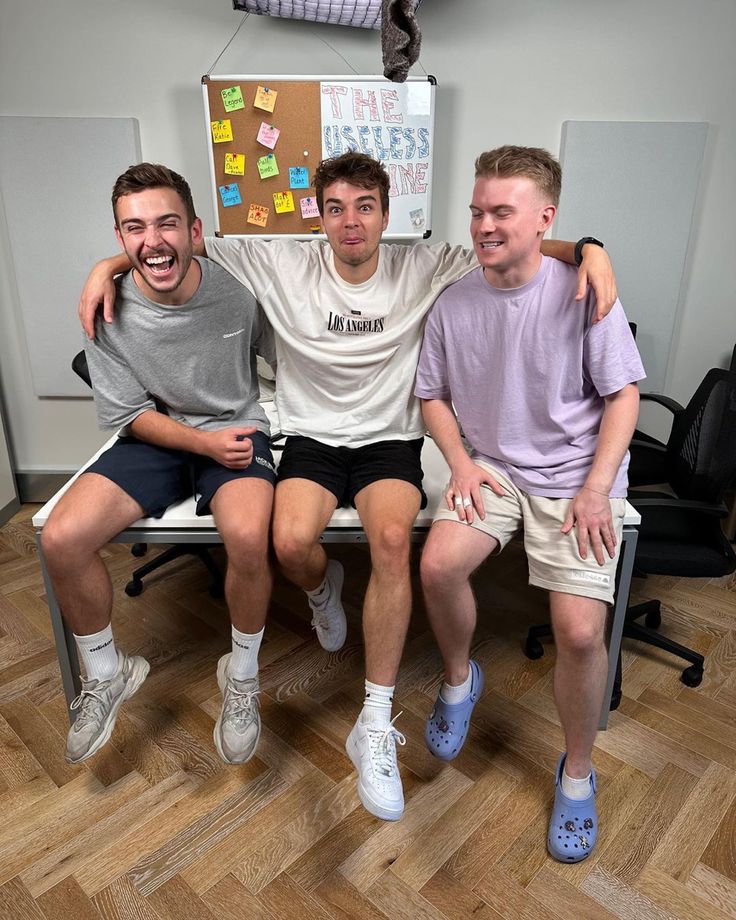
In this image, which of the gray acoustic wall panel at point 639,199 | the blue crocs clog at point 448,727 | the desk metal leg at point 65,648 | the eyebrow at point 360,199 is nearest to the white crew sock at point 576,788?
the blue crocs clog at point 448,727

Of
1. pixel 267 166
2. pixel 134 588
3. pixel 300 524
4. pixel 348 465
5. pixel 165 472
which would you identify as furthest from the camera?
pixel 267 166

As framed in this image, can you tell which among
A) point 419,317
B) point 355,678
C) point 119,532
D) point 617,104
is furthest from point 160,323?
point 617,104

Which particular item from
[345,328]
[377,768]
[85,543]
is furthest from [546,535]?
[85,543]

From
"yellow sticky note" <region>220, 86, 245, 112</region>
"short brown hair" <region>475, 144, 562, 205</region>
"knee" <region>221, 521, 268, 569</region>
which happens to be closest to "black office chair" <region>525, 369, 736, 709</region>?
"short brown hair" <region>475, 144, 562, 205</region>

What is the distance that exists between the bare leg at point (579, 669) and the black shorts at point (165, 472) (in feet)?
2.74

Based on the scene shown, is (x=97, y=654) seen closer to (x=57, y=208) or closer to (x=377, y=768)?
(x=377, y=768)

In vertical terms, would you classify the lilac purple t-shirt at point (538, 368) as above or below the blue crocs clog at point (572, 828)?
above

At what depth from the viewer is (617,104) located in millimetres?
2914

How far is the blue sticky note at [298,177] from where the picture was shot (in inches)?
116

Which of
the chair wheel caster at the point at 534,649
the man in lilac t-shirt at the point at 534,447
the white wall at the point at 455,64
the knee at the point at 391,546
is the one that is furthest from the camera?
the white wall at the point at 455,64

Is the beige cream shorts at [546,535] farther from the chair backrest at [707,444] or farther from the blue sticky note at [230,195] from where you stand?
the blue sticky note at [230,195]

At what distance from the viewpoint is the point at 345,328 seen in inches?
73.7

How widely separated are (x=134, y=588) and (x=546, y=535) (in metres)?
1.60

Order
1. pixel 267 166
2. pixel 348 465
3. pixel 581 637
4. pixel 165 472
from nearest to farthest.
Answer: pixel 581 637 → pixel 165 472 → pixel 348 465 → pixel 267 166
